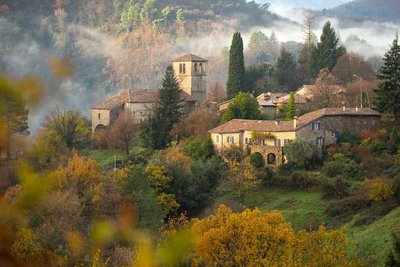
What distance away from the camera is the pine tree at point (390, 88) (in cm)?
3538

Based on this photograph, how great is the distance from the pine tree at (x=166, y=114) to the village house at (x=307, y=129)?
5680 millimetres

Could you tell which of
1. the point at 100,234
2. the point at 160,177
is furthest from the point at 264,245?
the point at 160,177

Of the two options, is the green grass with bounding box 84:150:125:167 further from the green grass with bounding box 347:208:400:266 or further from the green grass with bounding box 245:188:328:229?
the green grass with bounding box 347:208:400:266

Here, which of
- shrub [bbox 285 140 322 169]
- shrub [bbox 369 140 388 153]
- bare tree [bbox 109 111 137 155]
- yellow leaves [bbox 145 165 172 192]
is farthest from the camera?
bare tree [bbox 109 111 137 155]

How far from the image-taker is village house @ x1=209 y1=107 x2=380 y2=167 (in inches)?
1427

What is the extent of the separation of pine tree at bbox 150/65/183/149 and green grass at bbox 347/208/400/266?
1870 centimetres

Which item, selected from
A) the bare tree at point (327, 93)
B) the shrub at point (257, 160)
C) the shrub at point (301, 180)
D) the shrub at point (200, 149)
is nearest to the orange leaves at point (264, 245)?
the shrub at point (301, 180)

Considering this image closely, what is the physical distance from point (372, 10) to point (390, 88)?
500ft

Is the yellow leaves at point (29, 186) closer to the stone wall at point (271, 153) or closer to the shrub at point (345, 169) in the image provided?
the shrub at point (345, 169)

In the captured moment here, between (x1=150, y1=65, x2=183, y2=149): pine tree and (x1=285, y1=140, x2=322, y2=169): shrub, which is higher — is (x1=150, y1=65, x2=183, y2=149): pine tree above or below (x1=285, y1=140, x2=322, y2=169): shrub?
above

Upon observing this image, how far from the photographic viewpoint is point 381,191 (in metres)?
27.1

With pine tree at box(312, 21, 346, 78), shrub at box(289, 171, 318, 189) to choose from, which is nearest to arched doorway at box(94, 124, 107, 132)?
A: pine tree at box(312, 21, 346, 78)

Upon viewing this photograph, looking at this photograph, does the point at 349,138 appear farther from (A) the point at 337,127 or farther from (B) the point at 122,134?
(B) the point at 122,134

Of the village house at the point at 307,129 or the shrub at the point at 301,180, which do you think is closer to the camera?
the shrub at the point at 301,180
